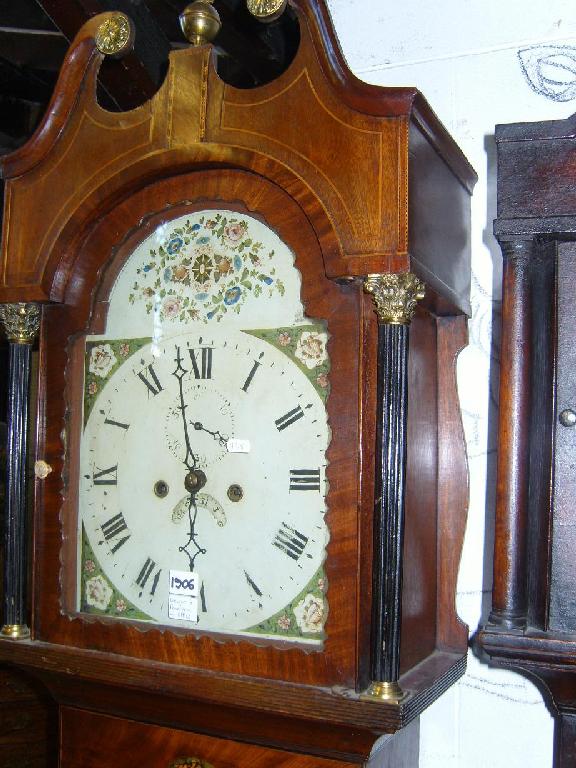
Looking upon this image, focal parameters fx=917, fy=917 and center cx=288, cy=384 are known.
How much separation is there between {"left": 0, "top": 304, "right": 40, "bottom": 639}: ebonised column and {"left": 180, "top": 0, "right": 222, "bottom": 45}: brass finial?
1.68 ft

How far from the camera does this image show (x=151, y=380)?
149 cm

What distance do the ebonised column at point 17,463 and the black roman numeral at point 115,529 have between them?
0.48 feet

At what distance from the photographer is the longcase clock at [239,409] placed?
129 centimetres

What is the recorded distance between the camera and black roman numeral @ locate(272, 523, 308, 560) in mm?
1340

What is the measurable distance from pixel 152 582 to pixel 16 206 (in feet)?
2.18

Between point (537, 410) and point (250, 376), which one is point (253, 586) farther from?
point (537, 410)

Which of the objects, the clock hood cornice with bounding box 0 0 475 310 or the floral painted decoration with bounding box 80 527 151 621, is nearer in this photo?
the clock hood cornice with bounding box 0 0 475 310

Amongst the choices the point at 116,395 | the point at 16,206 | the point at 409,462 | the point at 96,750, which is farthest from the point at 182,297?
the point at 96,750

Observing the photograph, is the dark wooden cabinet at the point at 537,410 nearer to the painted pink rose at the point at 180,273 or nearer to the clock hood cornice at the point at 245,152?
the clock hood cornice at the point at 245,152

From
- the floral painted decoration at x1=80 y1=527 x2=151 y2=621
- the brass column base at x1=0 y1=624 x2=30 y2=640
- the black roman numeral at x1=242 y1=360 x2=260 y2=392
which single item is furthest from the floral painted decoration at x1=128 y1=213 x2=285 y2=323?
the brass column base at x1=0 y1=624 x2=30 y2=640

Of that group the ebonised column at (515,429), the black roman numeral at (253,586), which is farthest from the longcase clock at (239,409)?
the ebonised column at (515,429)

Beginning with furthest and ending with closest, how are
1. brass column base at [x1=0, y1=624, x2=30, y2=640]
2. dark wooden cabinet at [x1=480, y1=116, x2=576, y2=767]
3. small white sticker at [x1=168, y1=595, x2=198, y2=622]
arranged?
brass column base at [x1=0, y1=624, x2=30, y2=640], small white sticker at [x1=168, y1=595, x2=198, y2=622], dark wooden cabinet at [x1=480, y1=116, x2=576, y2=767]

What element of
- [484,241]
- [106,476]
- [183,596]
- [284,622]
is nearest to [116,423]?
[106,476]

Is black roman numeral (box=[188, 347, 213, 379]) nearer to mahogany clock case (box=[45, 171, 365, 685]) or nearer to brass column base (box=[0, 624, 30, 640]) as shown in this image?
mahogany clock case (box=[45, 171, 365, 685])
